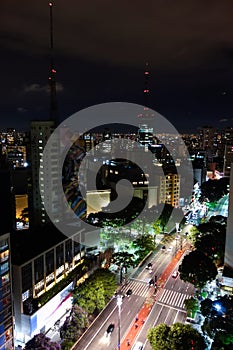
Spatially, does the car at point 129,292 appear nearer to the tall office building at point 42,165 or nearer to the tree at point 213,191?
the tall office building at point 42,165

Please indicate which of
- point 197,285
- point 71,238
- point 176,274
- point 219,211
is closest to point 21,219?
point 71,238

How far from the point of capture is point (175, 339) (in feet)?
38.2

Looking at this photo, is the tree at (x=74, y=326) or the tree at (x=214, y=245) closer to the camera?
the tree at (x=74, y=326)

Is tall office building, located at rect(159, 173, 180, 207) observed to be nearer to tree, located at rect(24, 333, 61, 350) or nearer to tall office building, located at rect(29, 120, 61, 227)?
tall office building, located at rect(29, 120, 61, 227)

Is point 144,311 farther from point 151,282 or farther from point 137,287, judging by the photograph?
point 151,282

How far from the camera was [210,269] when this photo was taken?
57.7 ft

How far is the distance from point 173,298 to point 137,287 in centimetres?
268

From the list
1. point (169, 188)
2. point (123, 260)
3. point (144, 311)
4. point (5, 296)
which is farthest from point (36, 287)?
point (169, 188)

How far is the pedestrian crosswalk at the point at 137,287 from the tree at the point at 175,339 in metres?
6.09

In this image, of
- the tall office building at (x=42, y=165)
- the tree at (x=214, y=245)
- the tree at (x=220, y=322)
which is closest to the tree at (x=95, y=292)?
the tree at (x=220, y=322)

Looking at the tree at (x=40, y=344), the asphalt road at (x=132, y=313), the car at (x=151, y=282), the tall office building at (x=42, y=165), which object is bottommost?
the asphalt road at (x=132, y=313)

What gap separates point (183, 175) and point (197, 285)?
28635 mm

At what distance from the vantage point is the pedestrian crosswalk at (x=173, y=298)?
1716 cm

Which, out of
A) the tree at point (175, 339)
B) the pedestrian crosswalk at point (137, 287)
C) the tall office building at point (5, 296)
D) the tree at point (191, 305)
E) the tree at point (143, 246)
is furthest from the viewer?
the tree at point (143, 246)
